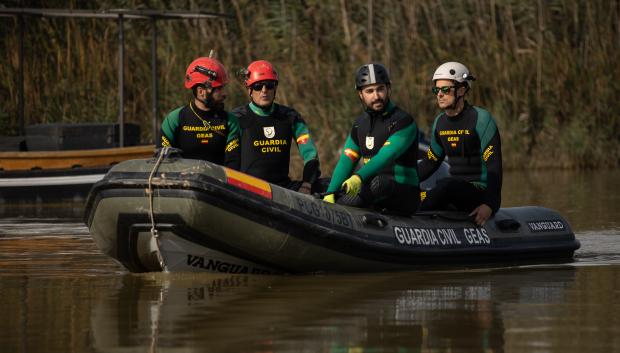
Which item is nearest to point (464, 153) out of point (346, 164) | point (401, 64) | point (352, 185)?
point (346, 164)

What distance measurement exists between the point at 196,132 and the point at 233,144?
13.3 inches

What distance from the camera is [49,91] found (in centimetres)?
2300

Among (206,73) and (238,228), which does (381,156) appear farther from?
(206,73)

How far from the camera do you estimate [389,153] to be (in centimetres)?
1141

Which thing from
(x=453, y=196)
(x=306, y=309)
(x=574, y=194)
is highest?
(x=453, y=196)

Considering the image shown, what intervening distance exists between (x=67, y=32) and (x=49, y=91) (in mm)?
929

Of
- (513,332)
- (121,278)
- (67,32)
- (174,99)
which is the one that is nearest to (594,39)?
(174,99)

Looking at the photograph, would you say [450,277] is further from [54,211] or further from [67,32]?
[67,32]

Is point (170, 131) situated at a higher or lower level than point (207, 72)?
lower

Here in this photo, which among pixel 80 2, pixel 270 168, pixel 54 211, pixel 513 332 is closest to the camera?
pixel 513 332

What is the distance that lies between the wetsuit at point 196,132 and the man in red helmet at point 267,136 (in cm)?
34

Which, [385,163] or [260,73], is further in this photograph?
[260,73]

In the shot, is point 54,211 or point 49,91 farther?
point 49,91

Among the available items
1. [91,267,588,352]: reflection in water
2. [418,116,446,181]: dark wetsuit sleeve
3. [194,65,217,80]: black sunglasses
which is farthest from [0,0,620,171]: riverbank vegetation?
[91,267,588,352]: reflection in water
